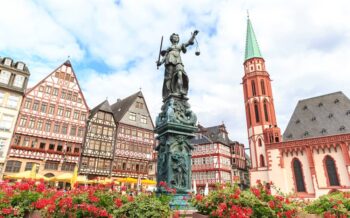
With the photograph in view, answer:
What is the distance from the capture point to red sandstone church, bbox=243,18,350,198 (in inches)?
1277

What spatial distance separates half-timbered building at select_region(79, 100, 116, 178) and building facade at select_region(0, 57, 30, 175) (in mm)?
7934

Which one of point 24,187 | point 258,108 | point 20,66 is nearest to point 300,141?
point 258,108

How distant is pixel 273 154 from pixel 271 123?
777 centimetres

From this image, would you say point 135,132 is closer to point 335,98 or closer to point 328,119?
point 328,119

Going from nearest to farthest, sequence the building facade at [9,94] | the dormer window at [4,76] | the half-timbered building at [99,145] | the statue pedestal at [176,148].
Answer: the statue pedestal at [176,148] < the building facade at [9,94] < the dormer window at [4,76] < the half-timbered building at [99,145]

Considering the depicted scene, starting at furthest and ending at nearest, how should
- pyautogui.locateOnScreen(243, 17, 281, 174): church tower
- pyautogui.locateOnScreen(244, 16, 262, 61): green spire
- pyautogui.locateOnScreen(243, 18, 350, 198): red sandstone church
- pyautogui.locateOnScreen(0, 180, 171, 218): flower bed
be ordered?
pyautogui.locateOnScreen(244, 16, 262, 61): green spire → pyautogui.locateOnScreen(243, 17, 281, 174): church tower → pyautogui.locateOnScreen(243, 18, 350, 198): red sandstone church → pyautogui.locateOnScreen(0, 180, 171, 218): flower bed

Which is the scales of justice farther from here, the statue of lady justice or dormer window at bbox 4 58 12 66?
dormer window at bbox 4 58 12 66

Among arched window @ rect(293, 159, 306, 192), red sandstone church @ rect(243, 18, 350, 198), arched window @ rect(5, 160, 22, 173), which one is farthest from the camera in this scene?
arched window @ rect(293, 159, 306, 192)

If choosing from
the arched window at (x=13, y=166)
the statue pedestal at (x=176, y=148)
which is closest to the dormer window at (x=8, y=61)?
the arched window at (x=13, y=166)

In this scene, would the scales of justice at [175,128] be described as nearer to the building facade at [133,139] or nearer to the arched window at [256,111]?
the building facade at [133,139]

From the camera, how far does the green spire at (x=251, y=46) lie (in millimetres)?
51506

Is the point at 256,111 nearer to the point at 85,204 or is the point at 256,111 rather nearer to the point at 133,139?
the point at 133,139

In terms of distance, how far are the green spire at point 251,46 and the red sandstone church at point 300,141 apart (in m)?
2.83

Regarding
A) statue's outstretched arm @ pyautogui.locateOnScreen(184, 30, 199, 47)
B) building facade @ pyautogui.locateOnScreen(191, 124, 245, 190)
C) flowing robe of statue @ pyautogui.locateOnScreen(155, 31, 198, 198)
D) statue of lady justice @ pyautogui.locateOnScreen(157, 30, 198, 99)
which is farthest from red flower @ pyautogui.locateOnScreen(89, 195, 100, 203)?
building facade @ pyautogui.locateOnScreen(191, 124, 245, 190)
